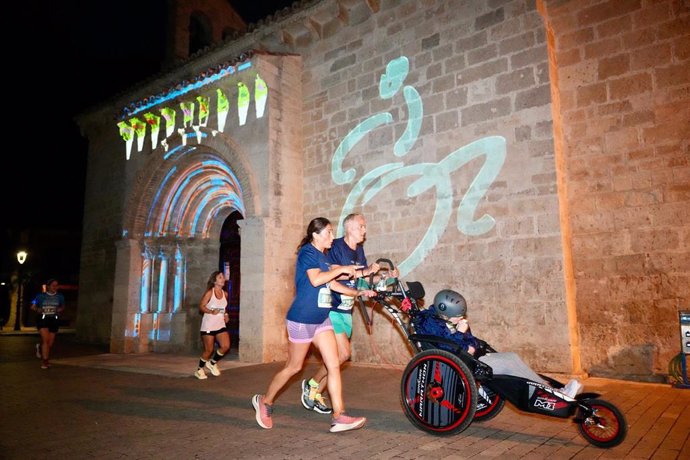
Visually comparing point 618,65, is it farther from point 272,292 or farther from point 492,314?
point 272,292

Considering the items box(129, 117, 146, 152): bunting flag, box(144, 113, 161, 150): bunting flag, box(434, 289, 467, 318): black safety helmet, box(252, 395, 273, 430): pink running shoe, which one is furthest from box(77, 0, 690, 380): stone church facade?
box(252, 395, 273, 430): pink running shoe

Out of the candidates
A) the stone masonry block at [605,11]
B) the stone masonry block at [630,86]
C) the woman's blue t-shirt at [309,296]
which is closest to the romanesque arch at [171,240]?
the woman's blue t-shirt at [309,296]

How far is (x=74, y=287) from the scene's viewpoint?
28422 mm

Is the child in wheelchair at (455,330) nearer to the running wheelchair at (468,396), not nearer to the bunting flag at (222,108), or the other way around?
the running wheelchair at (468,396)

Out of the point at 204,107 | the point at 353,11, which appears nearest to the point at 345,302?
the point at 353,11

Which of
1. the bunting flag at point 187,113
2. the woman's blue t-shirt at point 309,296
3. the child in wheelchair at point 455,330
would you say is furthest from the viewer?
the bunting flag at point 187,113

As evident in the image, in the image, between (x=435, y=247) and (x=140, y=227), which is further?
(x=140, y=227)

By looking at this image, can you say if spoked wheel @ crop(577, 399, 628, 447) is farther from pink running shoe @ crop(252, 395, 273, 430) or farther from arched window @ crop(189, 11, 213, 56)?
arched window @ crop(189, 11, 213, 56)

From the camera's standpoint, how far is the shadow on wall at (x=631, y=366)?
5.62 metres

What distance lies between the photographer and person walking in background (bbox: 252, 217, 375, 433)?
362 centimetres

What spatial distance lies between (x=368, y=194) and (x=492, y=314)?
284 cm

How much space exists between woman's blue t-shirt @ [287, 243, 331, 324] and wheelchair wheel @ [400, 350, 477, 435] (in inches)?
32.2

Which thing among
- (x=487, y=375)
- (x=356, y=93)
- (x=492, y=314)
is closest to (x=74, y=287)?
(x=356, y=93)

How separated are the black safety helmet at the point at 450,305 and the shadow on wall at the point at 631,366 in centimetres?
353
